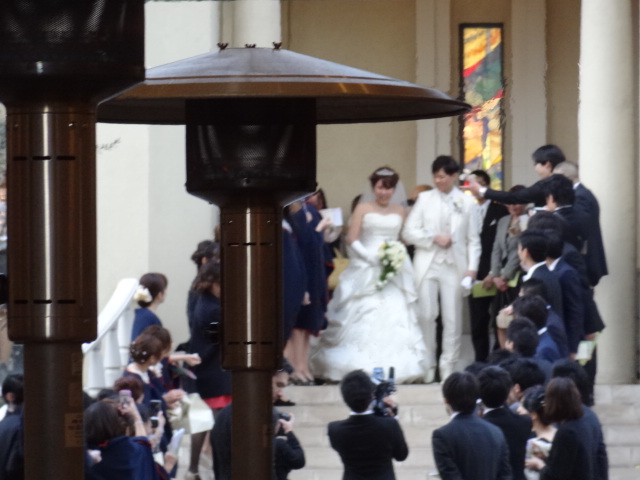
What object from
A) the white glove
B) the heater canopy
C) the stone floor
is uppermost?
the heater canopy

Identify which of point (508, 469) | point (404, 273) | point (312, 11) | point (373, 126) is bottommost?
point (508, 469)

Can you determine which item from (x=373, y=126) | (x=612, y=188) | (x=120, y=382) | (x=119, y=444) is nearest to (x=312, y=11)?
(x=373, y=126)

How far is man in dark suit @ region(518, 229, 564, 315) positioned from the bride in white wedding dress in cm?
247

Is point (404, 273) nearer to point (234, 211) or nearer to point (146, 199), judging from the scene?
point (146, 199)

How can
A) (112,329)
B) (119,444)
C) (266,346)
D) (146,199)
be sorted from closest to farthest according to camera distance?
(266,346)
(119,444)
(112,329)
(146,199)

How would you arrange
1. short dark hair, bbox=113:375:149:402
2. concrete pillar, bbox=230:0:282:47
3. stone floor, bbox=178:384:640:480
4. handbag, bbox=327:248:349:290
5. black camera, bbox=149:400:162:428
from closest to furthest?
short dark hair, bbox=113:375:149:402
black camera, bbox=149:400:162:428
stone floor, bbox=178:384:640:480
handbag, bbox=327:248:349:290
concrete pillar, bbox=230:0:282:47

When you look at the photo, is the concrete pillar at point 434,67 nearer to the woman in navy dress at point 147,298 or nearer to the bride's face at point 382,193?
the bride's face at point 382,193

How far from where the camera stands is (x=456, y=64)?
17859 mm

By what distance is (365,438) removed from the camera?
28.1 feet

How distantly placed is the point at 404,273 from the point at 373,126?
482 cm

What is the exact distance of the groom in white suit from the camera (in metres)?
13.5

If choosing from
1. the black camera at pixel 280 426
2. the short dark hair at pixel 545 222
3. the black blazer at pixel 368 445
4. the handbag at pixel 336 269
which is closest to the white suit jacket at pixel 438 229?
the handbag at pixel 336 269

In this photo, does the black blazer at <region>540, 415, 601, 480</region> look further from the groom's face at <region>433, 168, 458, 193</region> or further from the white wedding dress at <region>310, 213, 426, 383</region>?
the groom's face at <region>433, 168, 458, 193</region>

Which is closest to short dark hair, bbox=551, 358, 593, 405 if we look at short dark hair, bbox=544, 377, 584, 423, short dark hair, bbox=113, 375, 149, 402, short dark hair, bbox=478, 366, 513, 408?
short dark hair, bbox=478, 366, 513, 408
